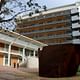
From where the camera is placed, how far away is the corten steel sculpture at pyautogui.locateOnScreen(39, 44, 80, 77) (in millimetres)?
16031

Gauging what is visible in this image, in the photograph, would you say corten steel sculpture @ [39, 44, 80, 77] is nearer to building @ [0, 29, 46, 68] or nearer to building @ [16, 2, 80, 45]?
building @ [0, 29, 46, 68]

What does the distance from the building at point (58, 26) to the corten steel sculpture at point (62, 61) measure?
5924 cm

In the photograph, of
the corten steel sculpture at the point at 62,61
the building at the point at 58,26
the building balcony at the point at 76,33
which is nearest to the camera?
the corten steel sculpture at the point at 62,61

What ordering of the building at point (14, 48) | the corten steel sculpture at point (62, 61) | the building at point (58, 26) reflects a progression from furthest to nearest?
the building at point (58, 26), the building at point (14, 48), the corten steel sculpture at point (62, 61)

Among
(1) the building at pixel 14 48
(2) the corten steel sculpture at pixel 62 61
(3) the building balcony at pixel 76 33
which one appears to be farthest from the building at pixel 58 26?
(2) the corten steel sculpture at pixel 62 61

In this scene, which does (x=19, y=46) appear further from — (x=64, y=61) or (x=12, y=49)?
(x=64, y=61)

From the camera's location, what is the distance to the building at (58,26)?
7769 centimetres

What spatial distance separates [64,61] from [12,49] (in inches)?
1245

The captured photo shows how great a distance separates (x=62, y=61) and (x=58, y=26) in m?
63.9

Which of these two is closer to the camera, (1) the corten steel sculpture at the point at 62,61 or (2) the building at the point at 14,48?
(1) the corten steel sculpture at the point at 62,61

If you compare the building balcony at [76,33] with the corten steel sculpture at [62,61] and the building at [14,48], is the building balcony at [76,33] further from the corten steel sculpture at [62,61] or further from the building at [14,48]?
the corten steel sculpture at [62,61]

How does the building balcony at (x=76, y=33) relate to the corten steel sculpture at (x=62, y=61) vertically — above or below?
above

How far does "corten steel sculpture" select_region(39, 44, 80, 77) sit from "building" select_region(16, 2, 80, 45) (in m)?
59.2

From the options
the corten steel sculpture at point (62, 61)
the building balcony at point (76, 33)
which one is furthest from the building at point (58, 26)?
the corten steel sculpture at point (62, 61)
